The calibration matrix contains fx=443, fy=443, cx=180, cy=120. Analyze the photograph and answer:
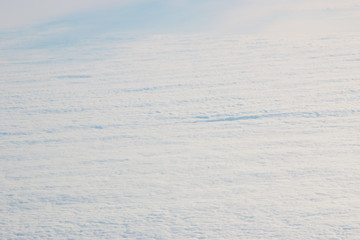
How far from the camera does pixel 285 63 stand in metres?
3.07

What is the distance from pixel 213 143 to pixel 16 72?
1.95 meters

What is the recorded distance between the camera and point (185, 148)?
1.84m

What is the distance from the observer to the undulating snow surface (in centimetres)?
133

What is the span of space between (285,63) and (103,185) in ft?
6.27

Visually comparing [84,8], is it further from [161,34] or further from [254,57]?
[254,57]

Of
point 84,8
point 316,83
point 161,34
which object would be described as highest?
point 84,8

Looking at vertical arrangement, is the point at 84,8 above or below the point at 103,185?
above

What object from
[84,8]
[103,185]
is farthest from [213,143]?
[84,8]

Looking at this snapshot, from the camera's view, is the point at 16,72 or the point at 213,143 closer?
the point at 213,143

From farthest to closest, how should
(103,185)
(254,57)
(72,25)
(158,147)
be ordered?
(72,25), (254,57), (158,147), (103,185)

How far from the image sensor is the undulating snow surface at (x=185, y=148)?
1.33 m

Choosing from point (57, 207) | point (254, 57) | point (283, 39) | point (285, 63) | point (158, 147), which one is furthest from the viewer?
point (283, 39)

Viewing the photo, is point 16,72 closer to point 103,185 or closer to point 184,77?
point 184,77

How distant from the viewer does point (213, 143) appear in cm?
187
